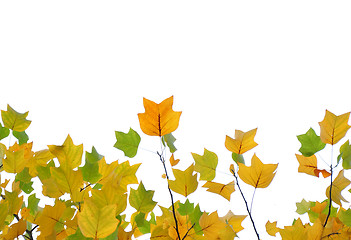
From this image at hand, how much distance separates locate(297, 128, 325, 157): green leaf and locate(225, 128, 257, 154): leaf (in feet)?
0.30

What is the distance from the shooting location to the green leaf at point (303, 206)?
28.2 inches

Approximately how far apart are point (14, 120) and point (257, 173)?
1.59ft

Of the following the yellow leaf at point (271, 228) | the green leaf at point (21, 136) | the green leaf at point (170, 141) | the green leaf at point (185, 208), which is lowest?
the yellow leaf at point (271, 228)

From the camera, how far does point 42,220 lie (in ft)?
1.66

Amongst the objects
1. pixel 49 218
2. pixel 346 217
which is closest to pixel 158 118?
pixel 49 218

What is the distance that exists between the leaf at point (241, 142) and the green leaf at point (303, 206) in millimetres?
251

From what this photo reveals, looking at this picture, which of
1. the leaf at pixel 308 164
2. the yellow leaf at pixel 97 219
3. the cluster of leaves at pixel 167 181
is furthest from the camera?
the leaf at pixel 308 164

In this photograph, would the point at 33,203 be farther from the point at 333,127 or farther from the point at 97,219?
the point at 333,127

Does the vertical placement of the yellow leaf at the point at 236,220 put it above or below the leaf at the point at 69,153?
below

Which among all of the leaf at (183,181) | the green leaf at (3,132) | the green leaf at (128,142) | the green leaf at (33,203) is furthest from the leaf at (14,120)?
the leaf at (183,181)

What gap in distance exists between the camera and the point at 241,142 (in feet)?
1.82

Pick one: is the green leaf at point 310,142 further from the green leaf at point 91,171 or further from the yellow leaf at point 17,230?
the yellow leaf at point 17,230

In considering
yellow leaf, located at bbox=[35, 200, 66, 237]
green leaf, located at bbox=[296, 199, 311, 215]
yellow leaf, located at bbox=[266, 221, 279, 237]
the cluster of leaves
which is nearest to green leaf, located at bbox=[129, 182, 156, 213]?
the cluster of leaves

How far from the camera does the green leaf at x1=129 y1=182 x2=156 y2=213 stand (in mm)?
550
